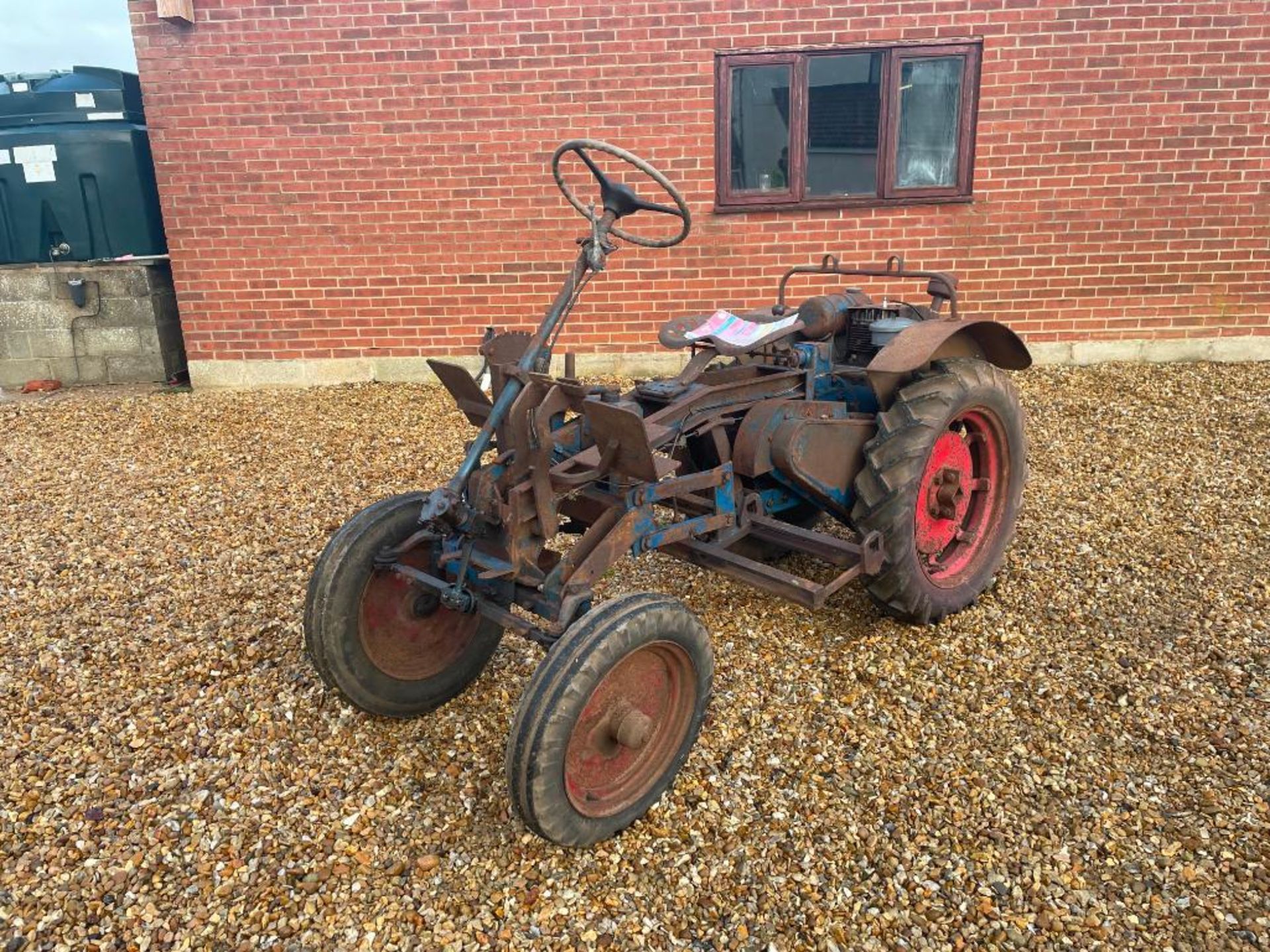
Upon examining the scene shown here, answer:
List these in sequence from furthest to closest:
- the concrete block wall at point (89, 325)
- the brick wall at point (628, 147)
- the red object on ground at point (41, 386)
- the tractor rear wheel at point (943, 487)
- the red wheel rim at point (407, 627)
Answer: the red object on ground at point (41, 386), the concrete block wall at point (89, 325), the brick wall at point (628, 147), the tractor rear wheel at point (943, 487), the red wheel rim at point (407, 627)

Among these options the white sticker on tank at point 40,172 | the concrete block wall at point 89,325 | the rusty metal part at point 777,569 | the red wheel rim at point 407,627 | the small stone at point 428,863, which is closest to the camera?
the small stone at point 428,863

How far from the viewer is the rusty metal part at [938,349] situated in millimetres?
3268

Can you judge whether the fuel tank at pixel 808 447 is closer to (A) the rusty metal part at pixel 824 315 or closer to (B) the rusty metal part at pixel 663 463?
(B) the rusty metal part at pixel 663 463

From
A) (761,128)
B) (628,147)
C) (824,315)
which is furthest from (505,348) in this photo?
(761,128)

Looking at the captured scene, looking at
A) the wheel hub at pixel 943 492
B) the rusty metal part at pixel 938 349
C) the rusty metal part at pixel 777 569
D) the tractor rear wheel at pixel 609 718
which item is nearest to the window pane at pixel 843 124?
the rusty metal part at pixel 938 349

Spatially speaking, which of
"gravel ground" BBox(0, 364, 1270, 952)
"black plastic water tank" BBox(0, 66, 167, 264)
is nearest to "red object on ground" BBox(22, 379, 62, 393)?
"black plastic water tank" BBox(0, 66, 167, 264)

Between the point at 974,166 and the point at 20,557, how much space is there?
6.93 metres

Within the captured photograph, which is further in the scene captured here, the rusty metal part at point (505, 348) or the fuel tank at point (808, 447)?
the fuel tank at point (808, 447)

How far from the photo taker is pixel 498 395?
8.95 feet

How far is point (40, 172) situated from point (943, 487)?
8.44 metres

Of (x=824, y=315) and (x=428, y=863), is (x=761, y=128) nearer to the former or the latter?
(x=824, y=315)

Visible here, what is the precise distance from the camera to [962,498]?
374 cm

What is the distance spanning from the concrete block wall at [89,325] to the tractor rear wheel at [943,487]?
6950 mm

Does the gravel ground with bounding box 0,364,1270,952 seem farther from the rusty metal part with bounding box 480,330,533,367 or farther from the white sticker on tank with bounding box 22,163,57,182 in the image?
the white sticker on tank with bounding box 22,163,57,182
